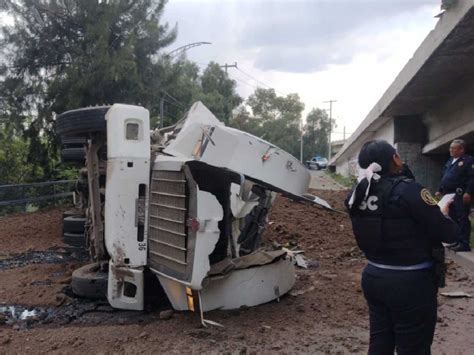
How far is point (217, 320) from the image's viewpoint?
15.0 ft

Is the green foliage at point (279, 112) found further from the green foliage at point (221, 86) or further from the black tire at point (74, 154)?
the black tire at point (74, 154)

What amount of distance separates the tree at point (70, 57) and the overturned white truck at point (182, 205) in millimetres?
7840

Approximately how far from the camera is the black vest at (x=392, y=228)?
110 inches

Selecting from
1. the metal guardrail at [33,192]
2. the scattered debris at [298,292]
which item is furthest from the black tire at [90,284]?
the metal guardrail at [33,192]

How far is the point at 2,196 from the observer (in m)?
12.8

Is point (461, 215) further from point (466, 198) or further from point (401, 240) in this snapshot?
point (401, 240)

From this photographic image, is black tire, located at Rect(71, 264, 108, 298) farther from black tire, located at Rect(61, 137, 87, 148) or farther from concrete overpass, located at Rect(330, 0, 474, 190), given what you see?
concrete overpass, located at Rect(330, 0, 474, 190)

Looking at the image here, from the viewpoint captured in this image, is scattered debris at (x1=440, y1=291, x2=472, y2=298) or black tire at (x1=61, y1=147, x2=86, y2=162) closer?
scattered debris at (x1=440, y1=291, x2=472, y2=298)

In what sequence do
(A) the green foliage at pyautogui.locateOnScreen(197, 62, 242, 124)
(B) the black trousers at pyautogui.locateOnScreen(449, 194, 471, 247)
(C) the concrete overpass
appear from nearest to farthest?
1. (C) the concrete overpass
2. (B) the black trousers at pyautogui.locateOnScreen(449, 194, 471, 247)
3. (A) the green foliage at pyautogui.locateOnScreen(197, 62, 242, 124)

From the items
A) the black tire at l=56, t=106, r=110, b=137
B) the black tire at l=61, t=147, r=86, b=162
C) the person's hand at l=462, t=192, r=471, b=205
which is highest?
the black tire at l=56, t=106, r=110, b=137

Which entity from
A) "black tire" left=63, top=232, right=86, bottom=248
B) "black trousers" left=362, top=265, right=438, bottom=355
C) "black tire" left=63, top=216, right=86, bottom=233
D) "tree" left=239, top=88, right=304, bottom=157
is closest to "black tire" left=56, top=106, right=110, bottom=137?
"black tire" left=63, top=216, right=86, bottom=233

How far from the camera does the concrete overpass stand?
6.91m

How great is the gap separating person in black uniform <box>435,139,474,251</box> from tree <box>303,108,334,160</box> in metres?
74.8

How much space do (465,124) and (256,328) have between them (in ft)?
24.5
